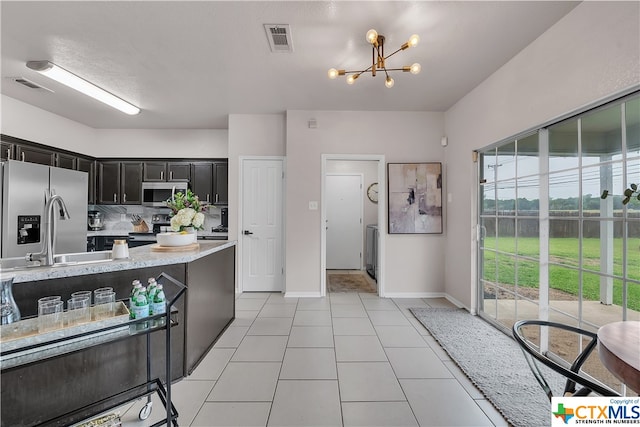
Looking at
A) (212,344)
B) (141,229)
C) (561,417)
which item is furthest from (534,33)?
(141,229)

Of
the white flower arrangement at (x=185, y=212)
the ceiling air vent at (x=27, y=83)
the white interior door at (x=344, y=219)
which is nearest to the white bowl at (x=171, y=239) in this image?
the white flower arrangement at (x=185, y=212)

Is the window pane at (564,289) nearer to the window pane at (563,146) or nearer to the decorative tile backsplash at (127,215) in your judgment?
the window pane at (563,146)

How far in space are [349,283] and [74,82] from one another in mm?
4514

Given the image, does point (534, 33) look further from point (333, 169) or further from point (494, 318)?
point (333, 169)

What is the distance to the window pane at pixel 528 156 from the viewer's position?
2527mm

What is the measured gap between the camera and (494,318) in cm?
308

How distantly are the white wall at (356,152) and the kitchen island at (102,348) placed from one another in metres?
1.64

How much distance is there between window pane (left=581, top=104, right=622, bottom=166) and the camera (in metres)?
1.84

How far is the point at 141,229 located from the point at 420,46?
5.09 metres

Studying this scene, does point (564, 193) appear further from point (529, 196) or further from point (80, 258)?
point (80, 258)

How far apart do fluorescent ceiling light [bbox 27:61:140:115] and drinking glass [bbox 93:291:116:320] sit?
2.68 m

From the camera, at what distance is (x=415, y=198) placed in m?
4.09

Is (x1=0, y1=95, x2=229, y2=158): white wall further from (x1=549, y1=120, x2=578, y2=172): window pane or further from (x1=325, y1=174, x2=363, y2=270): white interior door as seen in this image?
(x1=549, y1=120, x2=578, y2=172): window pane

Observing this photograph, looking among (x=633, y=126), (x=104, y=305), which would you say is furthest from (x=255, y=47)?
(x=633, y=126)
